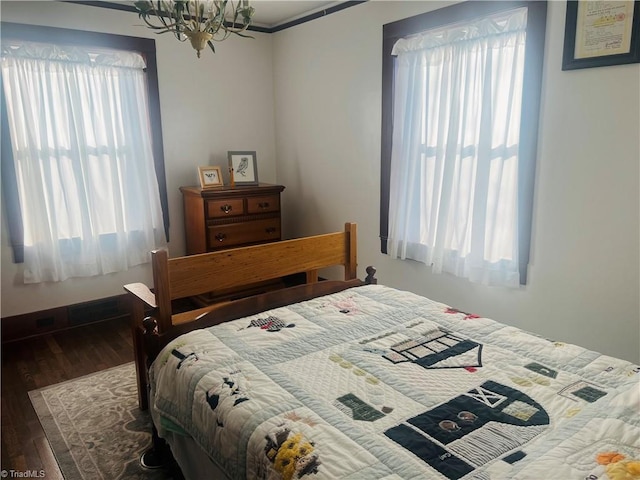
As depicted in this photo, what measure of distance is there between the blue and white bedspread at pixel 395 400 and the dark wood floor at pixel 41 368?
875 millimetres

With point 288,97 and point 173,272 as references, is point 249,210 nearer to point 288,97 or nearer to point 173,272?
point 288,97

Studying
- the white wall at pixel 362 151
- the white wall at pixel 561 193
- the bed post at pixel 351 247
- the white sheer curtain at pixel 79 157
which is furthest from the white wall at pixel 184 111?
the bed post at pixel 351 247

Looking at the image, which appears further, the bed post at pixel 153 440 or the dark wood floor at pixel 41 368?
the dark wood floor at pixel 41 368

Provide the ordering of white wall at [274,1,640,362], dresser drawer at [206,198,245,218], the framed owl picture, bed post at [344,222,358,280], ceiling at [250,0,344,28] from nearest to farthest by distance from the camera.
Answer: white wall at [274,1,640,362], bed post at [344,222,358,280], ceiling at [250,0,344,28], dresser drawer at [206,198,245,218], the framed owl picture

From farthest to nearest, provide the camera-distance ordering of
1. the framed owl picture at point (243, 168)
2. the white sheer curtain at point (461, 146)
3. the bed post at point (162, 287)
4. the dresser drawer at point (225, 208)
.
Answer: the framed owl picture at point (243, 168)
the dresser drawer at point (225, 208)
the white sheer curtain at point (461, 146)
the bed post at point (162, 287)

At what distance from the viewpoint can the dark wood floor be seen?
84.4 inches

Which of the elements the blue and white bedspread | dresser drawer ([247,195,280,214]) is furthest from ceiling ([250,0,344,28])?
the blue and white bedspread

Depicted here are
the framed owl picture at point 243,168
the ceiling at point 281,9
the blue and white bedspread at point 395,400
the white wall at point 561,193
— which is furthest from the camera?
the framed owl picture at point 243,168

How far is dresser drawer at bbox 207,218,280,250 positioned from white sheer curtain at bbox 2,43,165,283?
54cm

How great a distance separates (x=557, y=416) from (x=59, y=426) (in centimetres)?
231

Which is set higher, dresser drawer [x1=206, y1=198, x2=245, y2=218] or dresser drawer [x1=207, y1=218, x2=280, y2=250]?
dresser drawer [x1=206, y1=198, x2=245, y2=218]

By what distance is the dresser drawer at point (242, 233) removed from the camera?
3.80 metres

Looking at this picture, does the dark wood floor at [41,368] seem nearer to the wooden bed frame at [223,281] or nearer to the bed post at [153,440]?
the bed post at [153,440]

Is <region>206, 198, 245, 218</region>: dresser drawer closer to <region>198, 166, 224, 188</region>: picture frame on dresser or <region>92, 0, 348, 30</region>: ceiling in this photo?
<region>198, 166, 224, 188</region>: picture frame on dresser
